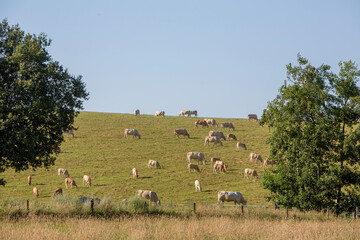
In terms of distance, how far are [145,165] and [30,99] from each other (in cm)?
2623

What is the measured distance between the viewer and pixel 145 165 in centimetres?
5088

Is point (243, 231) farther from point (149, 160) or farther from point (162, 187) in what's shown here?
point (149, 160)

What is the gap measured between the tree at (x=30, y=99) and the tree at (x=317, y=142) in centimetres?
1536

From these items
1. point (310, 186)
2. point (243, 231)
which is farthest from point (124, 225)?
point (310, 186)

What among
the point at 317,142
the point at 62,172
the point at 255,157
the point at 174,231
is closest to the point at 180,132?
the point at 255,157

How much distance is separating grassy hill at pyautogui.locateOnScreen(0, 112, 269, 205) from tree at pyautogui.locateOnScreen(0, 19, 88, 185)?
11.1 metres

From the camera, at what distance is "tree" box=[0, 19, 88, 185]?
25.2 m

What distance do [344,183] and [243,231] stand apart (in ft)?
50.5

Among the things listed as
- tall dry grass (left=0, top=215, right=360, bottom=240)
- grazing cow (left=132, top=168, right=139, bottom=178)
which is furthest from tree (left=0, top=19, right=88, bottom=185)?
grazing cow (left=132, top=168, right=139, bottom=178)

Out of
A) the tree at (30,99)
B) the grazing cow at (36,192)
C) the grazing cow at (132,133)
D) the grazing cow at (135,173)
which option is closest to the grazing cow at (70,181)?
the grazing cow at (36,192)

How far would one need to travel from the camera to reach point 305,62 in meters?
32.2

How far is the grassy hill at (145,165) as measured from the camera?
132ft

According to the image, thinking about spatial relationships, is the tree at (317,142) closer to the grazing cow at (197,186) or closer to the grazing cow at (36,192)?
the grazing cow at (197,186)

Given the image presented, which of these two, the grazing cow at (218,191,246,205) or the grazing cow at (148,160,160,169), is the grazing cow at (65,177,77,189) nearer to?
the grazing cow at (148,160,160,169)
